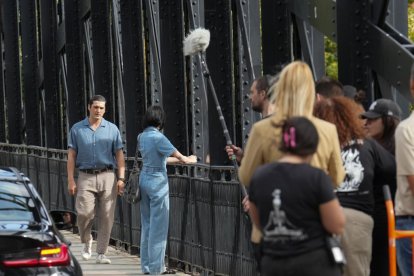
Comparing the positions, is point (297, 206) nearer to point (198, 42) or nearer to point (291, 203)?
point (291, 203)

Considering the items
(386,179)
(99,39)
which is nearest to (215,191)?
(386,179)

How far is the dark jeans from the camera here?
7672 mm

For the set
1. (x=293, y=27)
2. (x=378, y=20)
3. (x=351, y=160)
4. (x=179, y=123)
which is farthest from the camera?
(x=179, y=123)

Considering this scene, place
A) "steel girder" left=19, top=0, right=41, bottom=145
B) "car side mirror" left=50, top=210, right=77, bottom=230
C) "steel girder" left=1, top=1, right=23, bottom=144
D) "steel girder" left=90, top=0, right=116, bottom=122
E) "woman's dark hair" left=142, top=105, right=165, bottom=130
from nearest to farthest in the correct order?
"car side mirror" left=50, top=210, right=77, bottom=230
"woman's dark hair" left=142, top=105, right=165, bottom=130
"steel girder" left=90, top=0, right=116, bottom=122
"steel girder" left=19, top=0, right=41, bottom=145
"steel girder" left=1, top=1, right=23, bottom=144

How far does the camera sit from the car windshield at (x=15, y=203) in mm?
9875

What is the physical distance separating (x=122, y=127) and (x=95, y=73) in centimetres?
91

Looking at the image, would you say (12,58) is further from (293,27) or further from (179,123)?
(293,27)

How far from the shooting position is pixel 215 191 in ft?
48.8

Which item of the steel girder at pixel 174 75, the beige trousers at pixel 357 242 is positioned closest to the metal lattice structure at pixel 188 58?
the steel girder at pixel 174 75

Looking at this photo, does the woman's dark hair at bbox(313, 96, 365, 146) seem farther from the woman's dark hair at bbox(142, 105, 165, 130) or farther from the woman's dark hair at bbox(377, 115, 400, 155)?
the woman's dark hair at bbox(142, 105, 165, 130)

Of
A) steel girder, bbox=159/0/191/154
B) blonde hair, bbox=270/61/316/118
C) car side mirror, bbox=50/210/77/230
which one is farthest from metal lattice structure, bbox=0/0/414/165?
blonde hair, bbox=270/61/316/118

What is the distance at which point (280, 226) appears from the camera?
7.65m

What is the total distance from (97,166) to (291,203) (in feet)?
30.5

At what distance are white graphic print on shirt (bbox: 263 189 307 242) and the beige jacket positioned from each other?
700 mm
